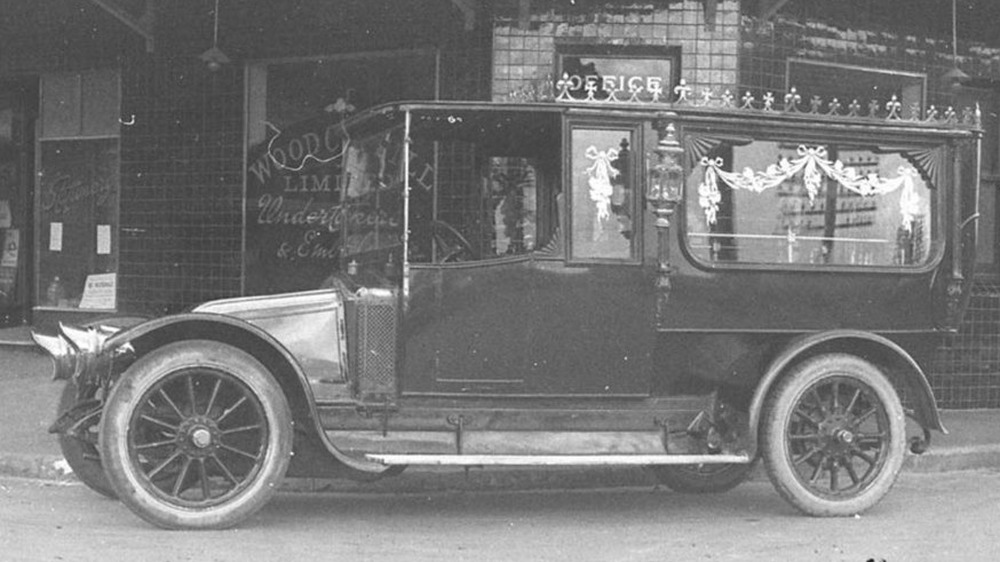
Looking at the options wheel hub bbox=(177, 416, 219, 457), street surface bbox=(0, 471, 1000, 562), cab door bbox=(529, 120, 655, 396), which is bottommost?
street surface bbox=(0, 471, 1000, 562)

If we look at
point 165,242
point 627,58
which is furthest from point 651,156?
point 165,242

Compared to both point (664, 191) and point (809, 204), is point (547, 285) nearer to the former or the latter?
point (664, 191)

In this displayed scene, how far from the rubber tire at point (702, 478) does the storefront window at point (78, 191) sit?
6.51 metres

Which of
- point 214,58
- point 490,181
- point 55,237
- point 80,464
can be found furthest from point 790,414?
point 55,237

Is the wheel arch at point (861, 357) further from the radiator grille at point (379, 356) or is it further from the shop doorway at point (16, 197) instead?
the shop doorway at point (16, 197)

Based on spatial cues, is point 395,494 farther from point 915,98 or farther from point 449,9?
point 915,98

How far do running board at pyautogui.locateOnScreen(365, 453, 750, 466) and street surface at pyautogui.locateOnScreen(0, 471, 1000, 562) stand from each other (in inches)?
13.8

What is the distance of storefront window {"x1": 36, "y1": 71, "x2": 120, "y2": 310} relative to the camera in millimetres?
12234

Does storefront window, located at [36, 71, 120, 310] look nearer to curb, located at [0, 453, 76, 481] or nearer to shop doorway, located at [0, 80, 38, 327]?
shop doorway, located at [0, 80, 38, 327]

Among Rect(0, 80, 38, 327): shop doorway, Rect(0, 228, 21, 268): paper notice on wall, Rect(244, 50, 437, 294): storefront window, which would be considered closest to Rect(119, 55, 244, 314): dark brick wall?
Rect(244, 50, 437, 294): storefront window

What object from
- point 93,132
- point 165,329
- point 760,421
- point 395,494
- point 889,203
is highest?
point 93,132

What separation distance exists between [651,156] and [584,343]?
38.5 inches

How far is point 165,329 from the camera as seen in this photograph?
6188 mm

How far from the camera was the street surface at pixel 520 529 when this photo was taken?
19.3 ft
